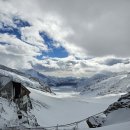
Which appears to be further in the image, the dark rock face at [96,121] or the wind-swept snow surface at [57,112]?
the wind-swept snow surface at [57,112]

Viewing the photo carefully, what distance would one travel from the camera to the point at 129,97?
112 ft

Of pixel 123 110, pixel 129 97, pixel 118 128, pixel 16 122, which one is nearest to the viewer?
pixel 118 128

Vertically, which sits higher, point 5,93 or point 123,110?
point 5,93

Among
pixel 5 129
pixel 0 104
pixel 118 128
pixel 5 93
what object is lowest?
pixel 118 128

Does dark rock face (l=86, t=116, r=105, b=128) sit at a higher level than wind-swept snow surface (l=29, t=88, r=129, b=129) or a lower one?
lower

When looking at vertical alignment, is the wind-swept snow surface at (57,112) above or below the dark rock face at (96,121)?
above

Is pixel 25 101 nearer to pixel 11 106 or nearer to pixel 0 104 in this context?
pixel 11 106

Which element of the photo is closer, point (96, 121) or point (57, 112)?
point (96, 121)

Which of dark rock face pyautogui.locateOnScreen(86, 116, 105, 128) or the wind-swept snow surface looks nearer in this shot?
dark rock face pyautogui.locateOnScreen(86, 116, 105, 128)

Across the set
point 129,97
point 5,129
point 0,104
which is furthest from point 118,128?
point 0,104

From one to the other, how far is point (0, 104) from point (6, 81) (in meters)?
17.7

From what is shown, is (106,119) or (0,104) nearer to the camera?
(106,119)

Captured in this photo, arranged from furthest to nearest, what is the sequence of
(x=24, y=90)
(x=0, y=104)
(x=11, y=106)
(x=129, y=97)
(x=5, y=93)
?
(x=24, y=90) → (x=5, y=93) → (x=11, y=106) → (x=0, y=104) → (x=129, y=97)

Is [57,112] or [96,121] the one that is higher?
[57,112]
